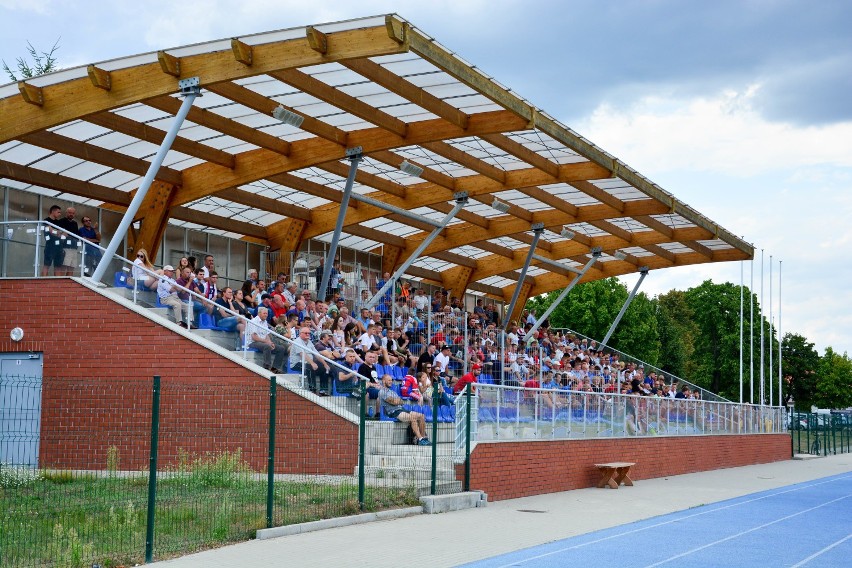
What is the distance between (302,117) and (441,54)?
408 centimetres

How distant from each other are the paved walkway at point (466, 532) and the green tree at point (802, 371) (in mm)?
67320

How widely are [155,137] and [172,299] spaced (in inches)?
219

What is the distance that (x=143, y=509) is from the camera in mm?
13883

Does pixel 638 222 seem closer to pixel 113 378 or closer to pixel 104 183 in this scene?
pixel 104 183

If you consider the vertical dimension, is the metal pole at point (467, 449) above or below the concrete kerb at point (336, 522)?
above

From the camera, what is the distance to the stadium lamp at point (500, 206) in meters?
32.6

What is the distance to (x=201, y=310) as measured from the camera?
20781 mm

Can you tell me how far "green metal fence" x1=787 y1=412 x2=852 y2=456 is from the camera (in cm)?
4484

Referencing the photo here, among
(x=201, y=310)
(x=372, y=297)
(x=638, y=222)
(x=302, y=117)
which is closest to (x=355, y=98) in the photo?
(x=302, y=117)

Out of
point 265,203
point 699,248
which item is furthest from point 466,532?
point 699,248

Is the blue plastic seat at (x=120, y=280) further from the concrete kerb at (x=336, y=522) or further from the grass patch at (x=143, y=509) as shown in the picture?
the concrete kerb at (x=336, y=522)

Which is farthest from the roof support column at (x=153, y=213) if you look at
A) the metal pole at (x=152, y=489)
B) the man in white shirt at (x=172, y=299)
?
the metal pole at (x=152, y=489)

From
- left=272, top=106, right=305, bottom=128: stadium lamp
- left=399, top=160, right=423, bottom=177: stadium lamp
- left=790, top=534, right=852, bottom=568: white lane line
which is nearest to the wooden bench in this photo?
left=790, top=534, right=852, bottom=568: white lane line

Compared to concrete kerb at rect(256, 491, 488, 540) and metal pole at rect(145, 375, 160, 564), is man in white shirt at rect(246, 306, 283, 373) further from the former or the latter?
metal pole at rect(145, 375, 160, 564)
